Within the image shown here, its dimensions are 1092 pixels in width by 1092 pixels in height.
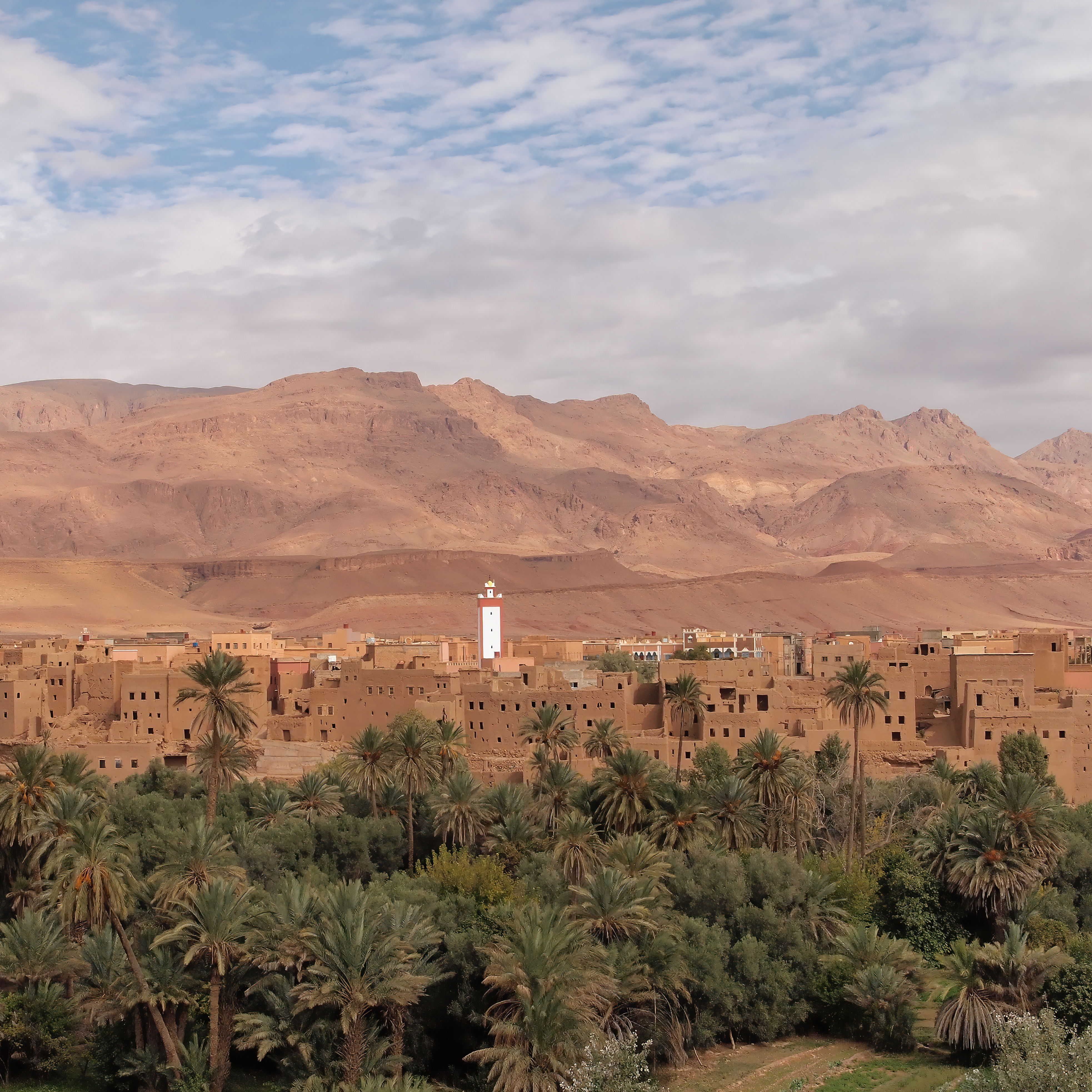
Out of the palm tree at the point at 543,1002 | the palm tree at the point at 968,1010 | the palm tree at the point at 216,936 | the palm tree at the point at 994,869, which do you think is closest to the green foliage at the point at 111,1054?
the palm tree at the point at 216,936

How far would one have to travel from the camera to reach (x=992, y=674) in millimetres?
50312

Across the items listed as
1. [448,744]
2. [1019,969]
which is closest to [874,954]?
[1019,969]

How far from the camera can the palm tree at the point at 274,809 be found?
43.1 m

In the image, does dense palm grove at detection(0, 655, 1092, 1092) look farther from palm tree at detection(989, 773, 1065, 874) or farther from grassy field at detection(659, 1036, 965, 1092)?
grassy field at detection(659, 1036, 965, 1092)

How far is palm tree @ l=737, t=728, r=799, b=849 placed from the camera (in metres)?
38.7

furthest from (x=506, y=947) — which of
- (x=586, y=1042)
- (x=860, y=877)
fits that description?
(x=860, y=877)

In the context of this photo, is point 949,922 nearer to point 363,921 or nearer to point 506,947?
point 506,947

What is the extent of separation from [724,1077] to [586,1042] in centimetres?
422

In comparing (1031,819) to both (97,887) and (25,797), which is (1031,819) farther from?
(25,797)

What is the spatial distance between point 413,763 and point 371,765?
6.59ft

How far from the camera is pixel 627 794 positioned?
37750mm

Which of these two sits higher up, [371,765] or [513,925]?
[371,765]

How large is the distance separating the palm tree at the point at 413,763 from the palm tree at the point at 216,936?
488 inches

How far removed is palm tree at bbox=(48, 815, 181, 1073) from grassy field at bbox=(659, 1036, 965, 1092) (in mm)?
9909
